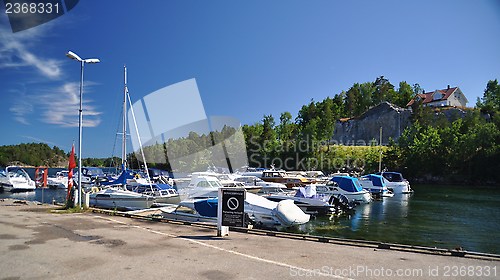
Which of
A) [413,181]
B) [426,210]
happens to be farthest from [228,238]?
[413,181]

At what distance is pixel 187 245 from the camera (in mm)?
10125

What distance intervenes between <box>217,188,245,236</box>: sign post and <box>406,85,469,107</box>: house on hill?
126776mm

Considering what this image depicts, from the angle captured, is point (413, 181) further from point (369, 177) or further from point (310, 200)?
point (310, 200)

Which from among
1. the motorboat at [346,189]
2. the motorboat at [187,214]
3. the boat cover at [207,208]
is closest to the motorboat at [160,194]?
the motorboat at [187,214]

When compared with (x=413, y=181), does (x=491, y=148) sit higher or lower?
higher

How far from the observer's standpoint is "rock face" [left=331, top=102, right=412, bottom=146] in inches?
4724

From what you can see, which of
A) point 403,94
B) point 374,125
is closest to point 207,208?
point 374,125

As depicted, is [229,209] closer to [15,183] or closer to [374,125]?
[15,183]

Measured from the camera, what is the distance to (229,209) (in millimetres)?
11625

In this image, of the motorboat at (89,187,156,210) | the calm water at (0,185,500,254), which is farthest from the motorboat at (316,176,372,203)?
the motorboat at (89,187,156,210)

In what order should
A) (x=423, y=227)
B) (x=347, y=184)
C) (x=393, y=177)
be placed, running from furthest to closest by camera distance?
(x=393, y=177) < (x=347, y=184) < (x=423, y=227)

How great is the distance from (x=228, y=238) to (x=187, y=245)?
1687mm

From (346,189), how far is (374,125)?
9749 centimetres

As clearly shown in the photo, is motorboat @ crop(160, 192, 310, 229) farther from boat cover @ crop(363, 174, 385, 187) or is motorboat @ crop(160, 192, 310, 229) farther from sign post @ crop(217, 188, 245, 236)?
boat cover @ crop(363, 174, 385, 187)
